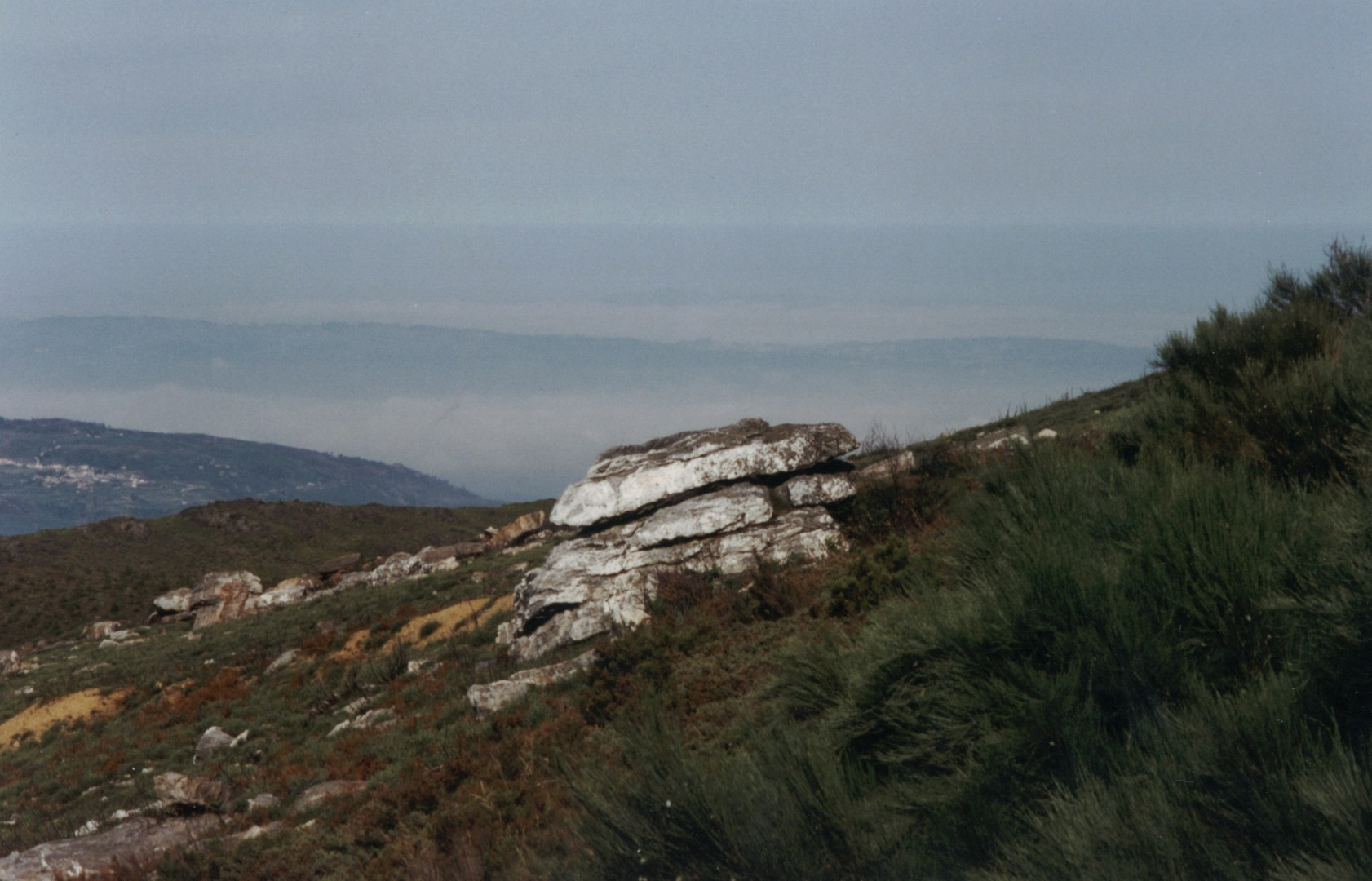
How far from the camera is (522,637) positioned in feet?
55.4

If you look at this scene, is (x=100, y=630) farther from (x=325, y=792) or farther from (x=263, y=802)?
(x=325, y=792)

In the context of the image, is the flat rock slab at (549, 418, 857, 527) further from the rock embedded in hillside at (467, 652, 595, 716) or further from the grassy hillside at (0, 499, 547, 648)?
the grassy hillside at (0, 499, 547, 648)

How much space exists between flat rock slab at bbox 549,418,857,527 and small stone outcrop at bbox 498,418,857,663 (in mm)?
23

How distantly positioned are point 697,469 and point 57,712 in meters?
20.3

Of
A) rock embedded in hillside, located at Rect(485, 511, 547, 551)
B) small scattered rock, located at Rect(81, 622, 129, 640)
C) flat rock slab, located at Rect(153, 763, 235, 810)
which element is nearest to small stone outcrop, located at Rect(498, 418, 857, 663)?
flat rock slab, located at Rect(153, 763, 235, 810)

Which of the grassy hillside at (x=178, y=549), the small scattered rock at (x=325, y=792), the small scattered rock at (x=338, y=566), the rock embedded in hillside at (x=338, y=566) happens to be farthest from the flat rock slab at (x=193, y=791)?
the grassy hillside at (x=178, y=549)

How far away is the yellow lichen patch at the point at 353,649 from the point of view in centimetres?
2253

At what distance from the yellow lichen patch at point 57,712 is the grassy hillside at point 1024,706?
11.8 m

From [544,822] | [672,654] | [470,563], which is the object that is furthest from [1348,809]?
[470,563]

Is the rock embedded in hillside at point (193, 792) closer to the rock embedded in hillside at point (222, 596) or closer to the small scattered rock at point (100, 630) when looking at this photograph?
the rock embedded in hillside at point (222, 596)

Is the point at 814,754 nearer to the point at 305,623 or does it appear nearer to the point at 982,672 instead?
the point at 982,672

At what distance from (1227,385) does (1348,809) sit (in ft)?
24.8

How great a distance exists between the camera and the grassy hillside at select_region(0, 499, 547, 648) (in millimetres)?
55250

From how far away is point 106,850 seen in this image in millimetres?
11109
